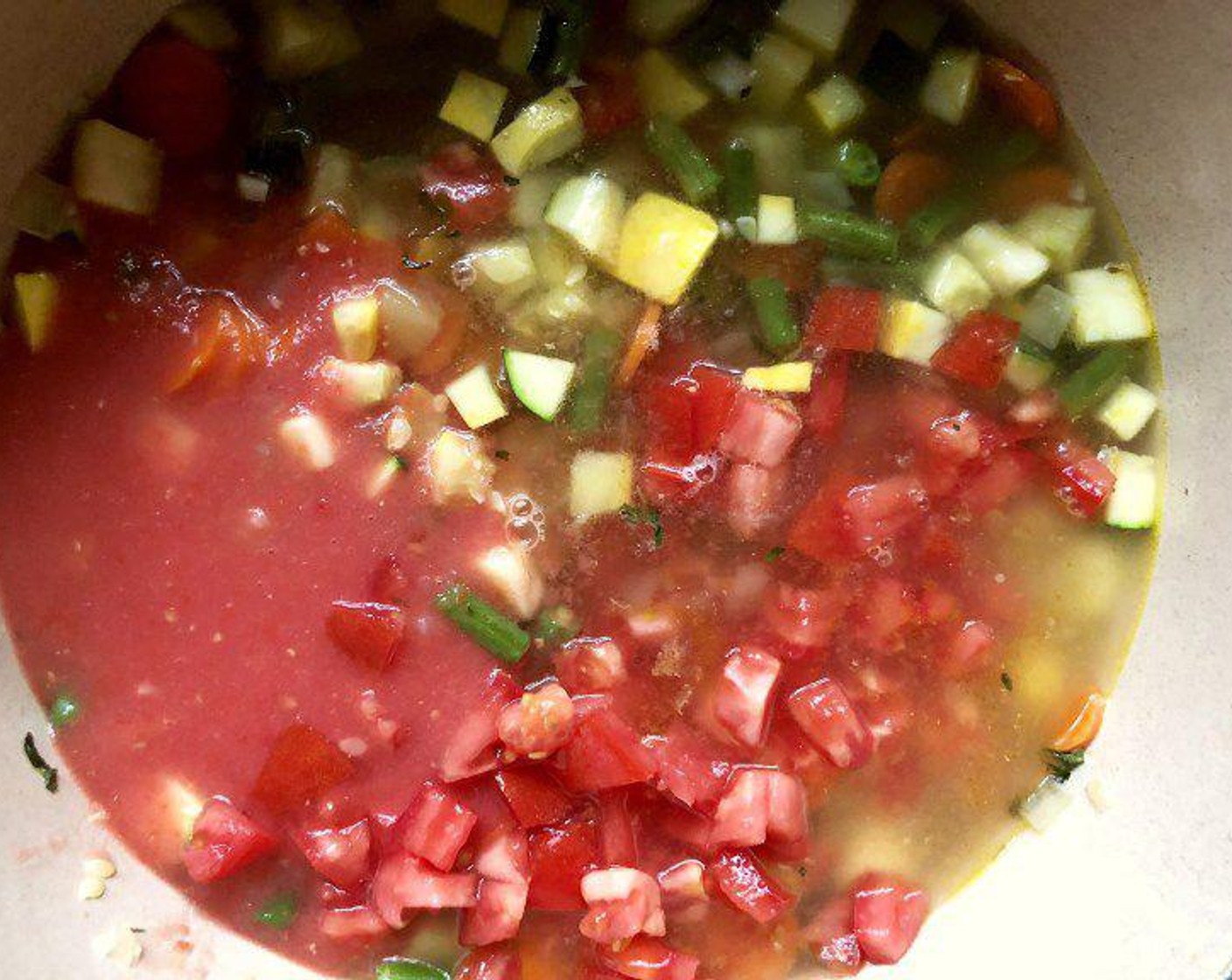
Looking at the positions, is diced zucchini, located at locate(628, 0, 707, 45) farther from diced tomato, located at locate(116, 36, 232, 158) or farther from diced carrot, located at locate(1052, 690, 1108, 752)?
diced carrot, located at locate(1052, 690, 1108, 752)

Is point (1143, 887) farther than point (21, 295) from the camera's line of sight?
Yes

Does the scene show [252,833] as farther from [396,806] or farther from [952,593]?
[952,593]

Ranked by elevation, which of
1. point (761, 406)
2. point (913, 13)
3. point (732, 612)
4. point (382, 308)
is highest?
point (913, 13)

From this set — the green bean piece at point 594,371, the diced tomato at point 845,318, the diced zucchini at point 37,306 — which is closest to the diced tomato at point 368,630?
the green bean piece at point 594,371

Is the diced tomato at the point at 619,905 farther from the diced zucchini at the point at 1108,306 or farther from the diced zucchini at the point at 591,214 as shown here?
the diced zucchini at the point at 1108,306

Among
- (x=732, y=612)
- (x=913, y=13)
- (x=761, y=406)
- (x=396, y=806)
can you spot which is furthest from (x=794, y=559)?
(x=913, y=13)

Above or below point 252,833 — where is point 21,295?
above
